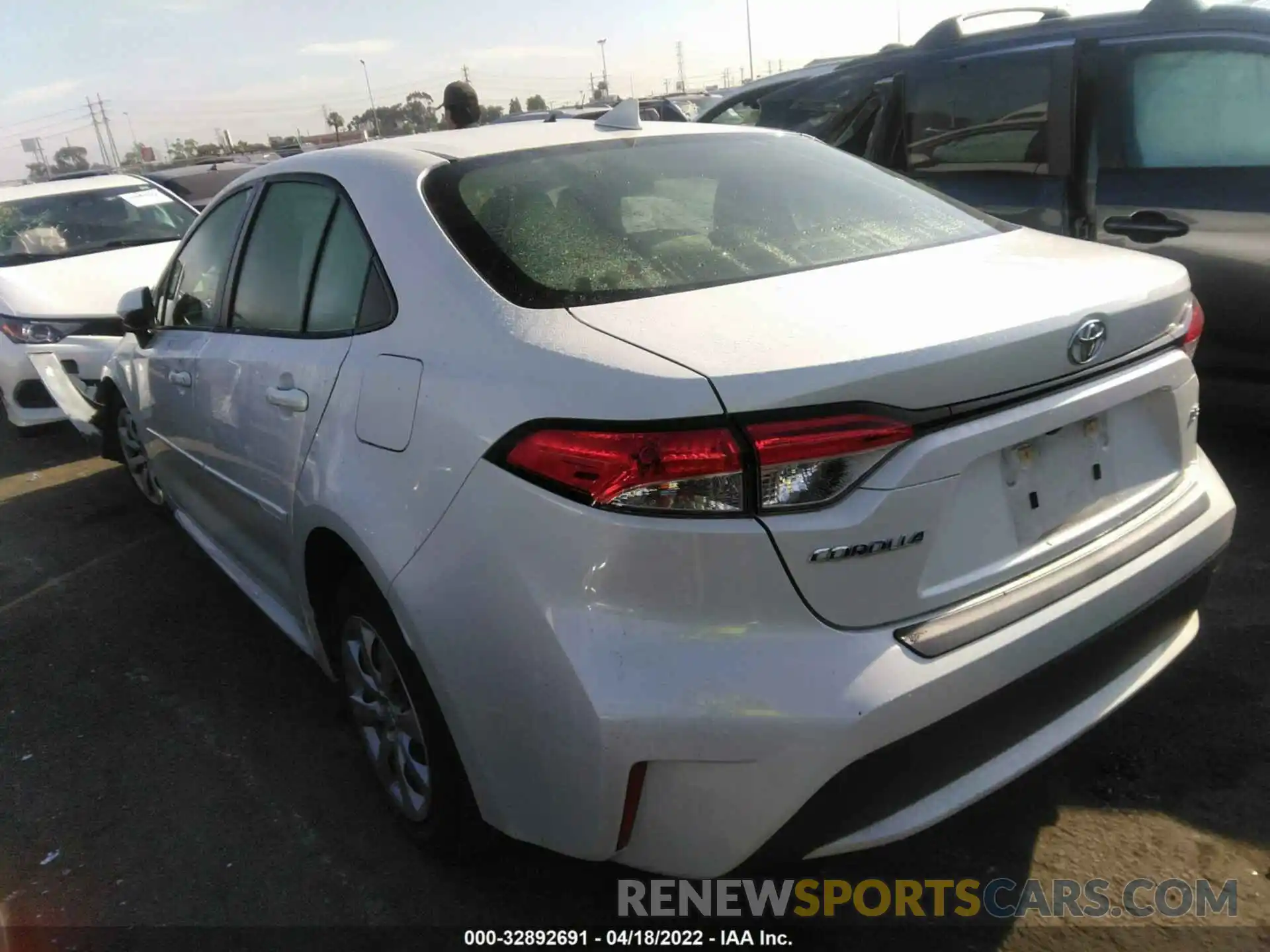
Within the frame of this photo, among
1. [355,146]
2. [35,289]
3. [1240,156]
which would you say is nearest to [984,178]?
[1240,156]

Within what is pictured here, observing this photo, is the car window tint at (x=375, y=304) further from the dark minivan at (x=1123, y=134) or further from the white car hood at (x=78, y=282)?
the white car hood at (x=78, y=282)

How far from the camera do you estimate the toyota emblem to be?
6.34 ft

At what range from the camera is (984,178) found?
474 centimetres

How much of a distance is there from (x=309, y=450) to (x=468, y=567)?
2.63ft

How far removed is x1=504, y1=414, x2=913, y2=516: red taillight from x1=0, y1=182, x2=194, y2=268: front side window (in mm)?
6810

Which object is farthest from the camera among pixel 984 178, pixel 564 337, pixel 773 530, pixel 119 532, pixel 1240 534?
pixel 119 532

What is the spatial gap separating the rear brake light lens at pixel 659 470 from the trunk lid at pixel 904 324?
0.08 m

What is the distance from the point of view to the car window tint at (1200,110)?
377 cm

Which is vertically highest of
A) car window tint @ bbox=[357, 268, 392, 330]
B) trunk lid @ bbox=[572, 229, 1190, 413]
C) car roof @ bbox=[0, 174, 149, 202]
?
car roof @ bbox=[0, 174, 149, 202]

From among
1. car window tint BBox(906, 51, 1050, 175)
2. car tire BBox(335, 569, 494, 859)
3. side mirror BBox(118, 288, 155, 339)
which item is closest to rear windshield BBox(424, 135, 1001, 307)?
car tire BBox(335, 569, 494, 859)

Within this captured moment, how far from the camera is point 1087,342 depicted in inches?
77.1

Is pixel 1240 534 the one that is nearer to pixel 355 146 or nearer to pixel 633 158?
pixel 633 158

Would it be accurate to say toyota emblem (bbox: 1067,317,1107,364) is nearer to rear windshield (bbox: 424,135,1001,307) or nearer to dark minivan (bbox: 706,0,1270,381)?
rear windshield (bbox: 424,135,1001,307)

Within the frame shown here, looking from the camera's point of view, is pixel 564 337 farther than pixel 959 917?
No
